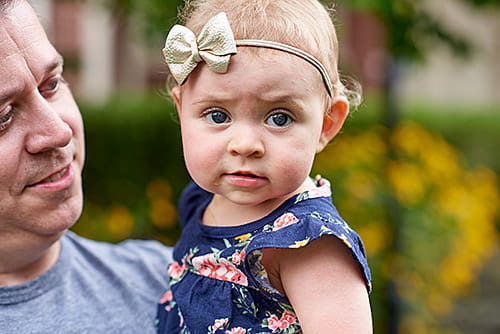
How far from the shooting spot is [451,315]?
7086 mm

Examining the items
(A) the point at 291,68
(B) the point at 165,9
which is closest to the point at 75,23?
(B) the point at 165,9

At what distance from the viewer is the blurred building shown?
10.4 meters

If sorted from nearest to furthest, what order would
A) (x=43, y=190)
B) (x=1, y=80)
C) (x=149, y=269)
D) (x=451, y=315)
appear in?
1. (x=1, y=80)
2. (x=43, y=190)
3. (x=149, y=269)
4. (x=451, y=315)

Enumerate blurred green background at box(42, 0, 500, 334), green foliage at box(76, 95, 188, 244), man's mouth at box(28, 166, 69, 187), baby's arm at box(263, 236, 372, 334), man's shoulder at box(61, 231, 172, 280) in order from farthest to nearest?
green foliage at box(76, 95, 188, 244), blurred green background at box(42, 0, 500, 334), man's shoulder at box(61, 231, 172, 280), man's mouth at box(28, 166, 69, 187), baby's arm at box(263, 236, 372, 334)

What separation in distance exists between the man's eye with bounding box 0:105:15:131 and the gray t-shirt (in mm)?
470

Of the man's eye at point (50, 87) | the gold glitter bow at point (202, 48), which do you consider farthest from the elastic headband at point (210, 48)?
A: the man's eye at point (50, 87)

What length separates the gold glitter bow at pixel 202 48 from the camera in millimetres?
1604

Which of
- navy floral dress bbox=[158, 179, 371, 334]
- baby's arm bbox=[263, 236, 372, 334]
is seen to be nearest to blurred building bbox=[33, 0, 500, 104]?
navy floral dress bbox=[158, 179, 371, 334]

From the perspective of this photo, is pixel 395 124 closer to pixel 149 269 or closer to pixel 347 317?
pixel 149 269

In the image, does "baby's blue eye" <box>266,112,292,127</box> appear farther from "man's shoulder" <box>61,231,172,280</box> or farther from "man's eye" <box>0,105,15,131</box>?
"man's shoulder" <box>61,231,172,280</box>

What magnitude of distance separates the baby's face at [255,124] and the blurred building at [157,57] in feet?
17.0

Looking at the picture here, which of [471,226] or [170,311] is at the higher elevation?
[170,311]

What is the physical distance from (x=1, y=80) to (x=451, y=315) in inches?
242

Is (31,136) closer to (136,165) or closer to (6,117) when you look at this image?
(6,117)
